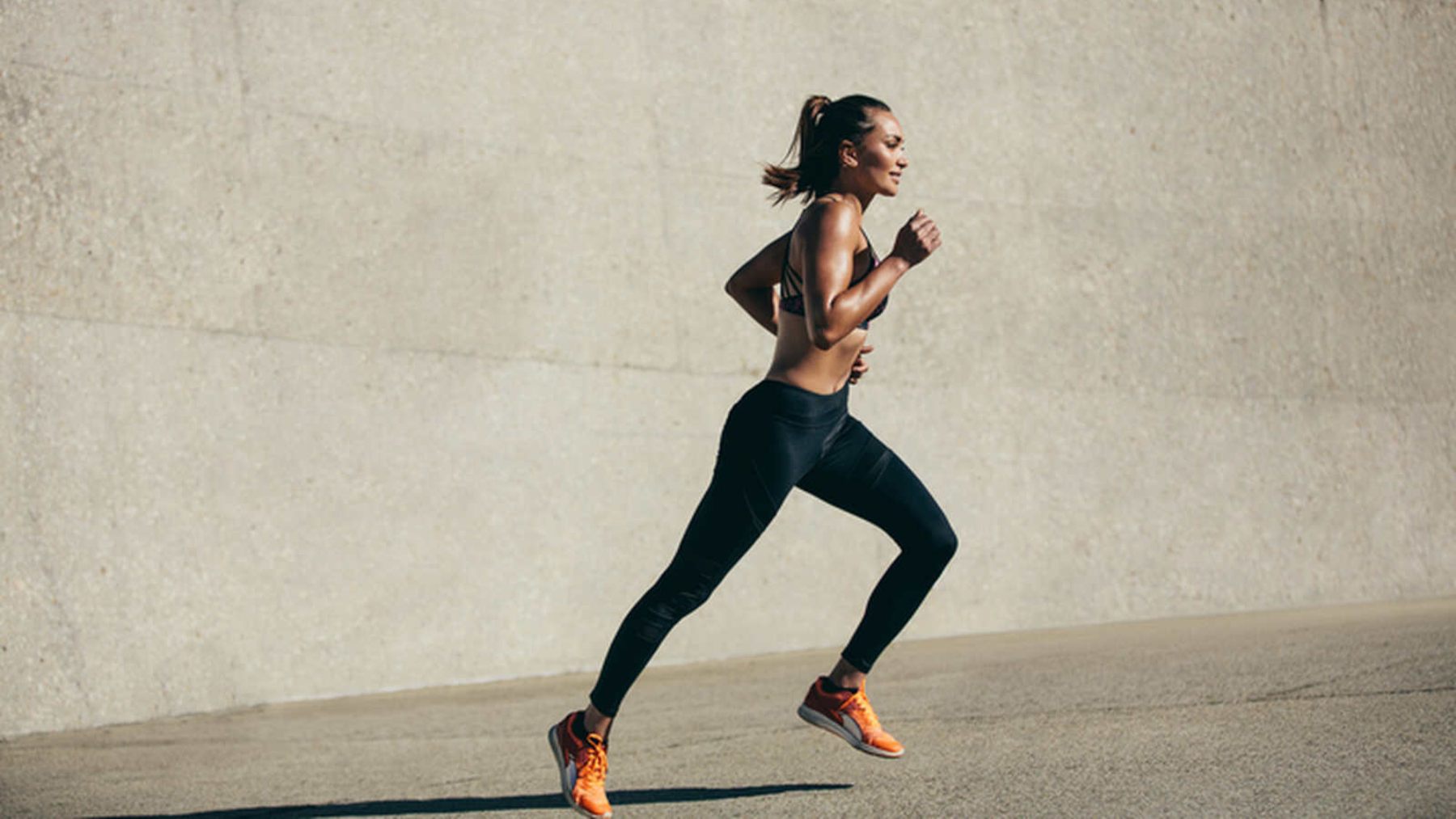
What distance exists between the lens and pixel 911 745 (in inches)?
161

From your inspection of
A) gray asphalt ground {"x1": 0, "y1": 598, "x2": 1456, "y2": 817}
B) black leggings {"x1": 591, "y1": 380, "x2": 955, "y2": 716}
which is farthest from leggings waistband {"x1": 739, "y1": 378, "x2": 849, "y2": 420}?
gray asphalt ground {"x1": 0, "y1": 598, "x2": 1456, "y2": 817}

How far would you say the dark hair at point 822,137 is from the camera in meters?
3.43

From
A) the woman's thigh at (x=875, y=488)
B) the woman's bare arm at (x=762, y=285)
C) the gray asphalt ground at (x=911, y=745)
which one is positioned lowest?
the gray asphalt ground at (x=911, y=745)

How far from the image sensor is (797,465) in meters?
3.31

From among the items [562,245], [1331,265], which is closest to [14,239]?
[562,245]

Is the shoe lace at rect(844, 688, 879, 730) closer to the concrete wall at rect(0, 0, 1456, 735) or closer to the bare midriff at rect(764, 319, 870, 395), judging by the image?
the bare midriff at rect(764, 319, 870, 395)

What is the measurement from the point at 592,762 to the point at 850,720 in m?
0.68

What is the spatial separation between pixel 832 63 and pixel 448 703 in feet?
13.7

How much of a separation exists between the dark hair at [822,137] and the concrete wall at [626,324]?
11.2ft

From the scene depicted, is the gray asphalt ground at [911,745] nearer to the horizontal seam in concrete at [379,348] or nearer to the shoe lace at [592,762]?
the shoe lace at [592,762]

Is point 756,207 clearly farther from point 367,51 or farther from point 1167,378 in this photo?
point 1167,378

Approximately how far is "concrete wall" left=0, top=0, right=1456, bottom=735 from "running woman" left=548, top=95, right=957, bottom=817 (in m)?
3.23

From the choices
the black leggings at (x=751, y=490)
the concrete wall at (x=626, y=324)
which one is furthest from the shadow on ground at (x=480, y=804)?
the concrete wall at (x=626, y=324)

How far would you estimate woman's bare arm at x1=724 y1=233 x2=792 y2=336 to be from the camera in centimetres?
368
